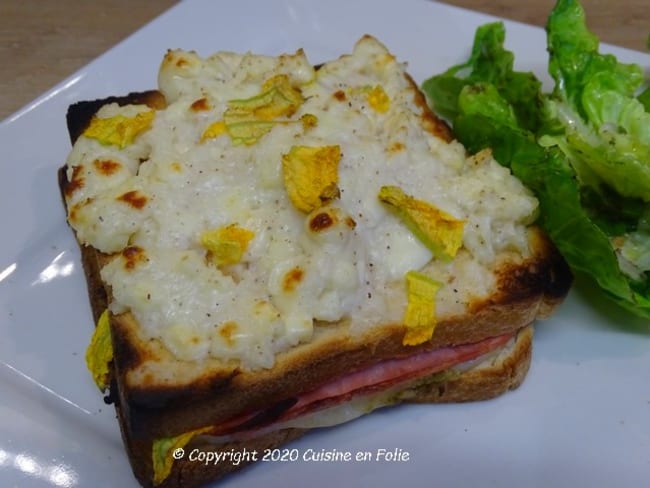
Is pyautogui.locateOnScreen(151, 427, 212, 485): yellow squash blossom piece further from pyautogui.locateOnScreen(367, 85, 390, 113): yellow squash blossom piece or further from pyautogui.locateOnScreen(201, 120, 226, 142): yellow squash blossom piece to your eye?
pyautogui.locateOnScreen(367, 85, 390, 113): yellow squash blossom piece

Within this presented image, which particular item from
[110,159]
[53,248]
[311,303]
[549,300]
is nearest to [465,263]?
[549,300]

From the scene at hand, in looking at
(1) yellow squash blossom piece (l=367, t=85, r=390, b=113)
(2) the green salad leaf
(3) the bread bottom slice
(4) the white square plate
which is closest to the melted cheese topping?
(1) yellow squash blossom piece (l=367, t=85, r=390, b=113)

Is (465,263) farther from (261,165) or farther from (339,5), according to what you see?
(339,5)

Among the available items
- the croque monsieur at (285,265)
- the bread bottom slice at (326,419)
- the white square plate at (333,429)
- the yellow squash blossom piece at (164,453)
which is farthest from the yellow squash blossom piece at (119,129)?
the yellow squash blossom piece at (164,453)

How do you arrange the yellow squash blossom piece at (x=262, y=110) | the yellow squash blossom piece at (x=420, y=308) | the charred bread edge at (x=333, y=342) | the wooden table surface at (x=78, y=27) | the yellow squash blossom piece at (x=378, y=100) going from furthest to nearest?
the wooden table surface at (x=78, y=27) < the yellow squash blossom piece at (x=378, y=100) < the yellow squash blossom piece at (x=262, y=110) < the yellow squash blossom piece at (x=420, y=308) < the charred bread edge at (x=333, y=342)

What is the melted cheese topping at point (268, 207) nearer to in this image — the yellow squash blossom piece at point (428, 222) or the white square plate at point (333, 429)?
the yellow squash blossom piece at point (428, 222)

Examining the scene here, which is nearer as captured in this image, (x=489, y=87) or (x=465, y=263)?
(x=465, y=263)
